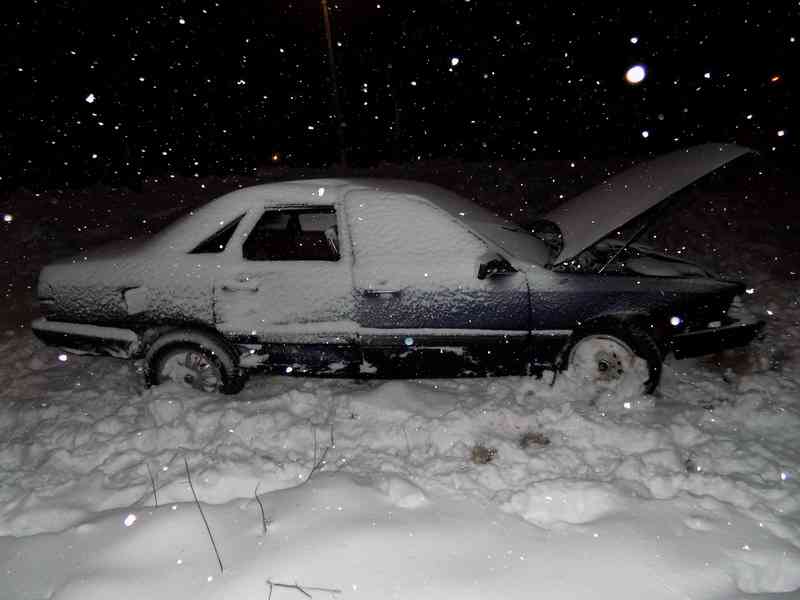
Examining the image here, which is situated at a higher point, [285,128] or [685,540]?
[285,128]

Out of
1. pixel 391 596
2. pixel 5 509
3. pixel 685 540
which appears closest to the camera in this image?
pixel 391 596

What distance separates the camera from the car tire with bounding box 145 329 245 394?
3475mm

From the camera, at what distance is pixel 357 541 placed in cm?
220

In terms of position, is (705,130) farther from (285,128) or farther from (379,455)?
(379,455)

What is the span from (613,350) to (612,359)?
65 millimetres

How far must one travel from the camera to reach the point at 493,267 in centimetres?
324

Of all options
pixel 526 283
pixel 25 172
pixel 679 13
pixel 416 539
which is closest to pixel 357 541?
pixel 416 539

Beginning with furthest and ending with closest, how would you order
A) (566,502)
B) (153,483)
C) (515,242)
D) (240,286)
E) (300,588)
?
(515,242), (240,286), (153,483), (566,502), (300,588)

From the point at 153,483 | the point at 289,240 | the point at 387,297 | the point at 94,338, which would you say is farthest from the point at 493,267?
the point at 94,338

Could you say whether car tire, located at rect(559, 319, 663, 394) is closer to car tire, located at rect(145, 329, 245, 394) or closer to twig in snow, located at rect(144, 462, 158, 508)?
car tire, located at rect(145, 329, 245, 394)

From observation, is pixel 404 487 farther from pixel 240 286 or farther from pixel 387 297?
pixel 240 286

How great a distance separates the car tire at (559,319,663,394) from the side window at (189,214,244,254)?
97.3 inches

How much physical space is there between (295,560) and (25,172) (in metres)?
11.5

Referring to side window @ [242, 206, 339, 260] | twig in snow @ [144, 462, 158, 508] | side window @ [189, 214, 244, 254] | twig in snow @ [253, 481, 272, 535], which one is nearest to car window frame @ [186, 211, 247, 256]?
side window @ [189, 214, 244, 254]
